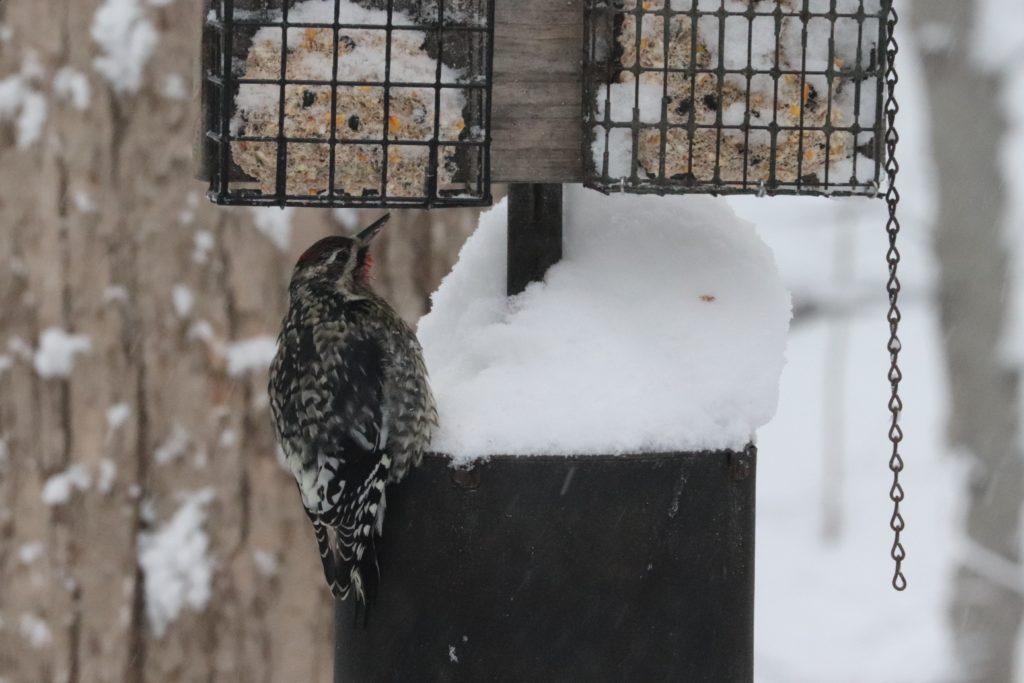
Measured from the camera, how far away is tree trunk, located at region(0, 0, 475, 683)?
4.22 meters

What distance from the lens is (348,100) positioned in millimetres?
2914

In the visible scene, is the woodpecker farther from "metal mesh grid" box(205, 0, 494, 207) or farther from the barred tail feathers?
"metal mesh grid" box(205, 0, 494, 207)

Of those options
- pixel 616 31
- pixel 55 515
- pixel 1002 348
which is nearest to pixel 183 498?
pixel 55 515

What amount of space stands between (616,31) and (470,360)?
0.75 metres

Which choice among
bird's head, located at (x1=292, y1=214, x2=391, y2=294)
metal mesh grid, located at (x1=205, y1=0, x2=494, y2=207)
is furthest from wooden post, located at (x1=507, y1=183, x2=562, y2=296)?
bird's head, located at (x1=292, y1=214, x2=391, y2=294)

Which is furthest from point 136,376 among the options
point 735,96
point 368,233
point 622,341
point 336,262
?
point 735,96

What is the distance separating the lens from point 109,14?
4211 mm

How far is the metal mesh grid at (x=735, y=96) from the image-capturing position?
2.87 m

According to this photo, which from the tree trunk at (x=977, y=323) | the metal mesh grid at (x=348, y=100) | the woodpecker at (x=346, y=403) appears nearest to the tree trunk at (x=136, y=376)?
the woodpecker at (x=346, y=403)

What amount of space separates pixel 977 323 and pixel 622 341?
6.08 m

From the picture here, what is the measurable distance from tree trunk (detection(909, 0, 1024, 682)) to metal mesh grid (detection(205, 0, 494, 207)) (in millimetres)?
5929

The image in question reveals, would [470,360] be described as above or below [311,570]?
above

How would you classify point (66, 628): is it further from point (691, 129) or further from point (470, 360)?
point (691, 129)

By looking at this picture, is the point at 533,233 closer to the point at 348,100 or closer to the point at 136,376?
the point at 348,100
